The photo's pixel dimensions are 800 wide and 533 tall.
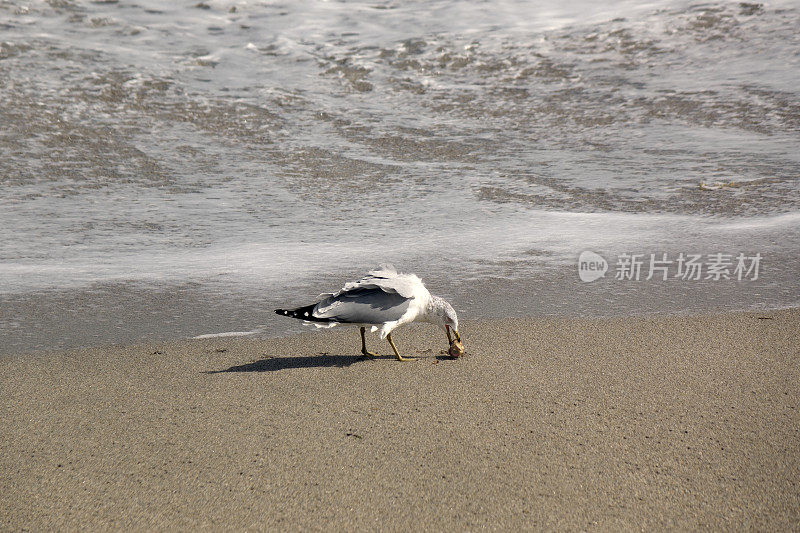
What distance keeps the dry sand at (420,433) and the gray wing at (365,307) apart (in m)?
0.22

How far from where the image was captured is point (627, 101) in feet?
26.5

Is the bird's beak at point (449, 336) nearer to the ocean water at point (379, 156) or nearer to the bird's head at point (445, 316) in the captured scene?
the bird's head at point (445, 316)

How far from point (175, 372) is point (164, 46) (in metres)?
7.34

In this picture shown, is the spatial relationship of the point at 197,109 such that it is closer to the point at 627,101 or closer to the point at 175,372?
the point at 627,101

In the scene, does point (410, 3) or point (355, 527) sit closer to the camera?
point (355, 527)

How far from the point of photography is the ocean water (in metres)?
4.09

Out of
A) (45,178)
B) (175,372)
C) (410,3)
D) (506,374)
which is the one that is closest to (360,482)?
(506,374)

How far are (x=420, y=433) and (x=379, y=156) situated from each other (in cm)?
467

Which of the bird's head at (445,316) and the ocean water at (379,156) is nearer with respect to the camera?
the bird's head at (445,316)

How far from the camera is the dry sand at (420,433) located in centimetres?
200

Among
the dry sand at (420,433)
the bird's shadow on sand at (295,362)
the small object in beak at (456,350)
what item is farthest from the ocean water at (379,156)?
the small object in beak at (456,350)

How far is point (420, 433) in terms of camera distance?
2.43 meters

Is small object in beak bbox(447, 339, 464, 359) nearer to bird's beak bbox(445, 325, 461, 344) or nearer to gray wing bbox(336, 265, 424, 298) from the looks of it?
bird's beak bbox(445, 325, 461, 344)

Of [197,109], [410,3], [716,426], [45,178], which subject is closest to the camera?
[716,426]
